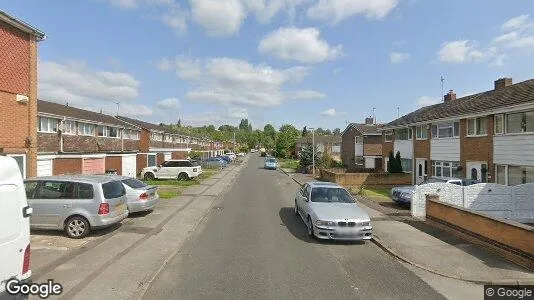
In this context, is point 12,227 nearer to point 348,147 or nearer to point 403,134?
point 403,134

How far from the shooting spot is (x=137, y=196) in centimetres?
1443

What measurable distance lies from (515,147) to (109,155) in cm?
2547

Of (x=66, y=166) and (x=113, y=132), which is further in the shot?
(x=113, y=132)

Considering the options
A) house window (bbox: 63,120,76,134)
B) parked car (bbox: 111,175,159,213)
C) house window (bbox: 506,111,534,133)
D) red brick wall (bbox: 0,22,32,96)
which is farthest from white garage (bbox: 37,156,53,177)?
house window (bbox: 506,111,534,133)

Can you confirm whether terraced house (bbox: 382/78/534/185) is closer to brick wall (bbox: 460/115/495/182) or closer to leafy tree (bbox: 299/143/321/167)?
brick wall (bbox: 460/115/495/182)

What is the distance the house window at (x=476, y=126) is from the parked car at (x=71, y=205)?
18.0 metres

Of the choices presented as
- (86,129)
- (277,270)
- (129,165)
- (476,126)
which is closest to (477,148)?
(476,126)

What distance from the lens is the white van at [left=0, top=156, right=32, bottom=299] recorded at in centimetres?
511

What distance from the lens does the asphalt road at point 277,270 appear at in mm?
7051

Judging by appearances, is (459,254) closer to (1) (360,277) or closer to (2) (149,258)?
(1) (360,277)

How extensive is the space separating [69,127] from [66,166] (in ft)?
8.89

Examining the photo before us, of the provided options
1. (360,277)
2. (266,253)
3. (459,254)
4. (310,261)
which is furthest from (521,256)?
(266,253)

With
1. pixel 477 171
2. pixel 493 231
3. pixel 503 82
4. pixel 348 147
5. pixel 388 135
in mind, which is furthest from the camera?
pixel 348 147

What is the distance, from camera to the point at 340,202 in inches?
493
